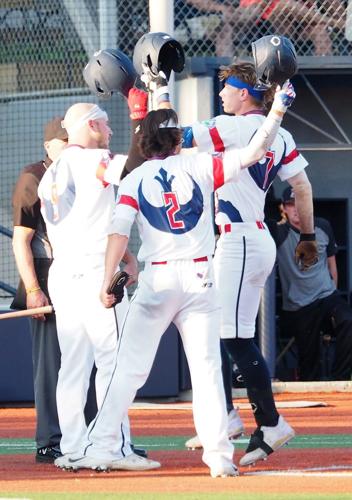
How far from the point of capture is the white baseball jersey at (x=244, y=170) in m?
6.94

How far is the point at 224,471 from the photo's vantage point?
6.09 metres

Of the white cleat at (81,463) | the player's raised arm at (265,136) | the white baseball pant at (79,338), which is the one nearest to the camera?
the player's raised arm at (265,136)

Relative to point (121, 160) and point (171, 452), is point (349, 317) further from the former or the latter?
point (121, 160)

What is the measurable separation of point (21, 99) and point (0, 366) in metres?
2.59

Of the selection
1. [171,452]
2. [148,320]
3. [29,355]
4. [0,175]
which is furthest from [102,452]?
[0,175]

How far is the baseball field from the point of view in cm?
562

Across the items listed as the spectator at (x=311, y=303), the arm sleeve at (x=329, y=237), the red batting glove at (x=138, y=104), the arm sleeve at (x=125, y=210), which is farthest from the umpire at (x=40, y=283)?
the arm sleeve at (x=329, y=237)


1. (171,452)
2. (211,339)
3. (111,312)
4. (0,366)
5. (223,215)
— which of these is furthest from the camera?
(0,366)

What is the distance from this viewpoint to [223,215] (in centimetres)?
704

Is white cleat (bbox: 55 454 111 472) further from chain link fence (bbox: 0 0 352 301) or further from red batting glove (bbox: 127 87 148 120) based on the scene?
chain link fence (bbox: 0 0 352 301)

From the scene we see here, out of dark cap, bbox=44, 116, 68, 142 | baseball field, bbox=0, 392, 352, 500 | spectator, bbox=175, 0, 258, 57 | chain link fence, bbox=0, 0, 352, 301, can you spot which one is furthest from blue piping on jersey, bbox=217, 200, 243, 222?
spectator, bbox=175, 0, 258, 57

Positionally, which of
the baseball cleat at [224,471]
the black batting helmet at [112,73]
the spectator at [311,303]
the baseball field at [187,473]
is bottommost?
the baseball field at [187,473]

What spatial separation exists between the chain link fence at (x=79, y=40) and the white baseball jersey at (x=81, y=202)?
5.36 meters

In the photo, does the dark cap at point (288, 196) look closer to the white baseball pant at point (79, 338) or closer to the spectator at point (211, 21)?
the spectator at point (211, 21)
